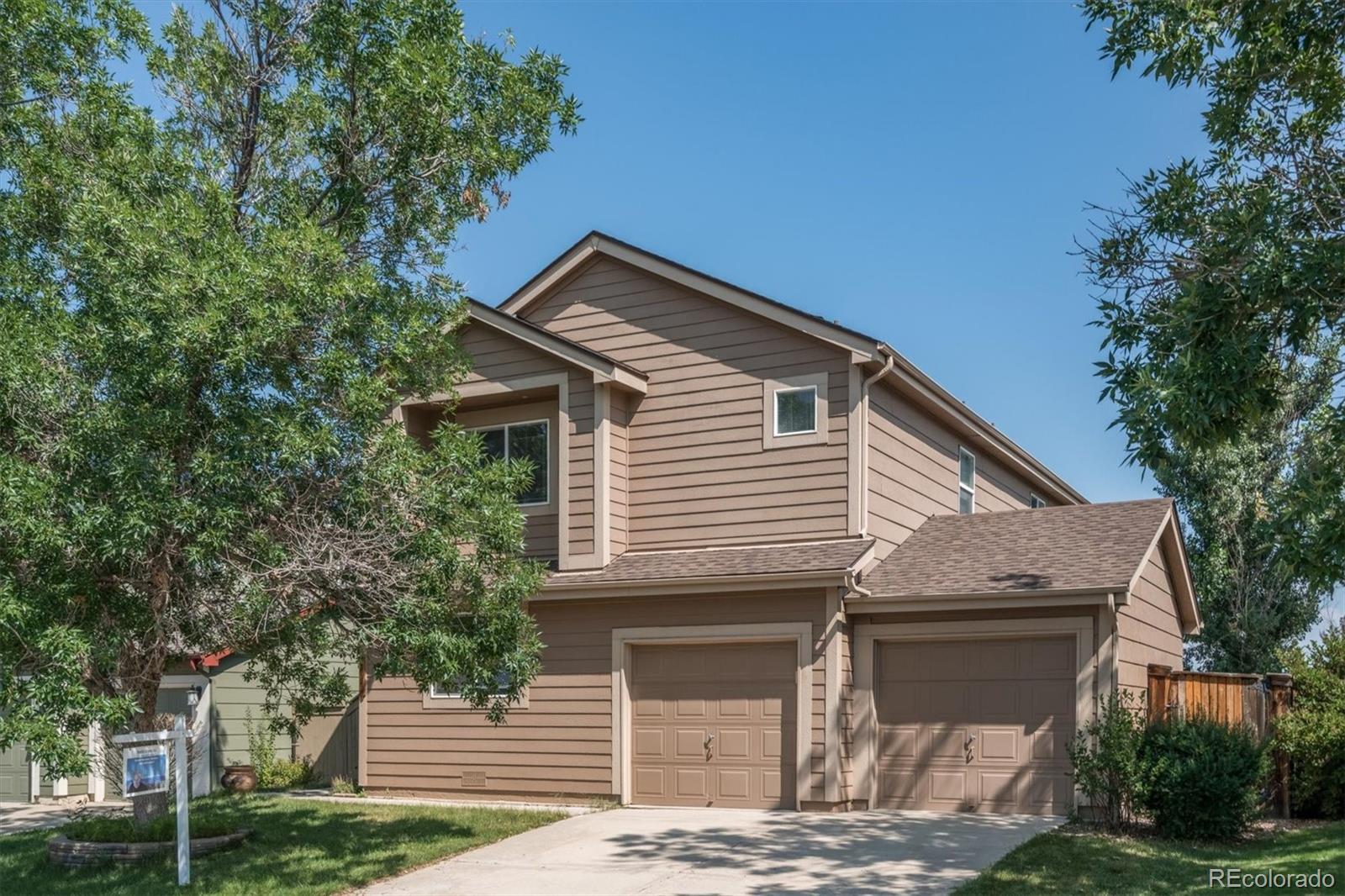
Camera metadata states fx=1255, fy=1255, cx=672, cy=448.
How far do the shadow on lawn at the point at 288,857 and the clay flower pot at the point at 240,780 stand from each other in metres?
3.56

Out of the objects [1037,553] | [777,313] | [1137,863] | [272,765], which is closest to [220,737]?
[272,765]

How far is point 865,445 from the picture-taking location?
16.3 metres

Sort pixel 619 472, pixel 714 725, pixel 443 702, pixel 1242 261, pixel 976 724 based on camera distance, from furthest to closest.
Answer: pixel 443 702 → pixel 619 472 → pixel 714 725 → pixel 976 724 → pixel 1242 261

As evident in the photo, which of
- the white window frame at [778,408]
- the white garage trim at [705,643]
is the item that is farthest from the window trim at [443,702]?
the white window frame at [778,408]

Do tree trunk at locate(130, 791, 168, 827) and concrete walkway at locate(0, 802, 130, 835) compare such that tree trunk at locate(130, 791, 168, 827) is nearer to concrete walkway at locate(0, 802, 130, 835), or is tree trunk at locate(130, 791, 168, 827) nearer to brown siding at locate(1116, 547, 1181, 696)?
concrete walkway at locate(0, 802, 130, 835)

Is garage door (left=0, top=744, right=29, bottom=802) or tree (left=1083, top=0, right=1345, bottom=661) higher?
tree (left=1083, top=0, right=1345, bottom=661)

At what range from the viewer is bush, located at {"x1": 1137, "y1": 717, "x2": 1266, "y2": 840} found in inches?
500

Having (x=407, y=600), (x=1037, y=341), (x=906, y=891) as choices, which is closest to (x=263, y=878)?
(x=407, y=600)

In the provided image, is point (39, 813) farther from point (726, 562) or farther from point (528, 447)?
point (726, 562)

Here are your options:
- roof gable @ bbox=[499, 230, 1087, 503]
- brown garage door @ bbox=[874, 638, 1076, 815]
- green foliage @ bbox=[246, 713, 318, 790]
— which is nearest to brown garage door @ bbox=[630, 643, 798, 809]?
brown garage door @ bbox=[874, 638, 1076, 815]

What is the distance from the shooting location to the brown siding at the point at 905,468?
662 inches

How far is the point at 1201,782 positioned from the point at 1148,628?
15.5 feet

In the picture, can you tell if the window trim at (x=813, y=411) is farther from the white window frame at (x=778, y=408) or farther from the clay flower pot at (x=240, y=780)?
the clay flower pot at (x=240, y=780)

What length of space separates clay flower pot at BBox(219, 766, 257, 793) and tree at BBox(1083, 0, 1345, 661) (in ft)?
48.1
